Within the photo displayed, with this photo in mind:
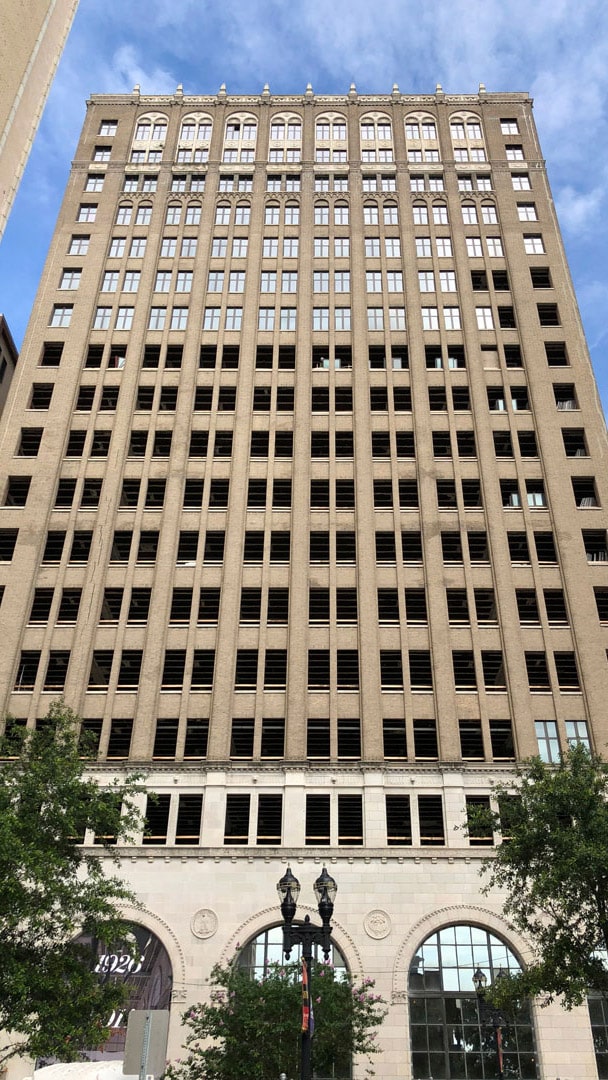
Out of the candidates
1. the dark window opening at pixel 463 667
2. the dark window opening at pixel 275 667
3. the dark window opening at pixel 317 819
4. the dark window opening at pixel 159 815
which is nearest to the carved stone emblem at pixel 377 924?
the dark window opening at pixel 317 819

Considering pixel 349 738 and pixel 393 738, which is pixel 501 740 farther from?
pixel 349 738

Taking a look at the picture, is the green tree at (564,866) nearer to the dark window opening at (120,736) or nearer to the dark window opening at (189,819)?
the dark window opening at (189,819)

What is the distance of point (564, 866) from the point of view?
75.7 feet

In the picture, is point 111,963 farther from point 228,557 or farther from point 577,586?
point 577,586

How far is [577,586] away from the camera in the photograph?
43.2 metres

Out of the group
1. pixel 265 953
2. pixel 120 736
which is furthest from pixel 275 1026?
pixel 120 736

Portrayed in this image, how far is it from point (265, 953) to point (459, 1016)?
790 centimetres

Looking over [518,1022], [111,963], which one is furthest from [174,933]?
[518,1022]

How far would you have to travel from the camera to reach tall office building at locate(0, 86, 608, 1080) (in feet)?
117

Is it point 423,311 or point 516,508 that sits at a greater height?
point 423,311

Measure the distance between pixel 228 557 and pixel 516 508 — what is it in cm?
1560

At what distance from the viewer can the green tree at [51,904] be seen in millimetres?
21062

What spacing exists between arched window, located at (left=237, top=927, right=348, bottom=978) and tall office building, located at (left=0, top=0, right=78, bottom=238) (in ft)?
109

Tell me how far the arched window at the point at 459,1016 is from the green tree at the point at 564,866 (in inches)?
387
